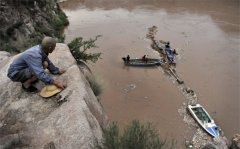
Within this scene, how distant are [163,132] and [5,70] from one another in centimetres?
940

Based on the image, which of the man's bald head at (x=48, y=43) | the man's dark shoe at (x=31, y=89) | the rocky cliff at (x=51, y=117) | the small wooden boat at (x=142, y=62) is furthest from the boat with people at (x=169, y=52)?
the man's bald head at (x=48, y=43)

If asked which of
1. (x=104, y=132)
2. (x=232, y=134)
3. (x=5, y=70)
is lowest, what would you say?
(x=232, y=134)

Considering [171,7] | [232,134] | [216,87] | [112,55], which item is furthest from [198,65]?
[171,7]

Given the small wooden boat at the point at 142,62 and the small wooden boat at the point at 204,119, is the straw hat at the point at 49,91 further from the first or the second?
the small wooden boat at the point at 142,62

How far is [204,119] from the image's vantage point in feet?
54.8

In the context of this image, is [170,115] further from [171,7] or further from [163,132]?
[171,7]

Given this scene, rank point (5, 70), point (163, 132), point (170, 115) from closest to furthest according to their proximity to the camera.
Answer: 1. point (5, 70)
2. point (163, 132)
3. point (170, 115)

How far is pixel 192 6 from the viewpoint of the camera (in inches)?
1538

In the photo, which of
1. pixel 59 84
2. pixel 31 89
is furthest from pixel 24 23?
pixel 59 84

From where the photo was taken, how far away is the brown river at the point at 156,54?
1783 centimetres

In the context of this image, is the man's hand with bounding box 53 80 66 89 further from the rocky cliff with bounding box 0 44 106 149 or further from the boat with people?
the boat with people

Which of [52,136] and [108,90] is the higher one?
[52,136]

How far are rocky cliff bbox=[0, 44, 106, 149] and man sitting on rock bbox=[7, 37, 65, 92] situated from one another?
281mm

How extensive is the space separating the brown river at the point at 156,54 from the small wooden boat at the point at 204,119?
26.6 inches
